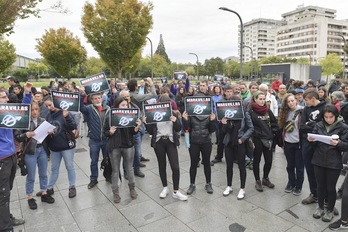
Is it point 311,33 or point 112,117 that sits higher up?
point 311,33

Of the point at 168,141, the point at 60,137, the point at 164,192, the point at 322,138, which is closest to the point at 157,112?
the point at 168,141

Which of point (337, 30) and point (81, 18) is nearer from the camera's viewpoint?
point (81, 18)

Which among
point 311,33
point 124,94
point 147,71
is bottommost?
point 124,94

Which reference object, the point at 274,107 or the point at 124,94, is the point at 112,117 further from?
the point at 274,107

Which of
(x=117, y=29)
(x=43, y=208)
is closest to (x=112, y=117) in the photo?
(x=43, y=208)

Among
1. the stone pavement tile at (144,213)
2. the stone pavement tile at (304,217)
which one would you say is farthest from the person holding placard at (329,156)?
the stone pavement tile at (144,213)

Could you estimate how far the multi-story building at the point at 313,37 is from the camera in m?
100

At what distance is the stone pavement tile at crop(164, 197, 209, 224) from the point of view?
4.14 m

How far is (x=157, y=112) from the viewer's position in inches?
181

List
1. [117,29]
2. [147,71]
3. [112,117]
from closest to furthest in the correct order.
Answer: [112,117] → [117,29] → [147,71]

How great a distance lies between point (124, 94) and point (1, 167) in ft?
8.12

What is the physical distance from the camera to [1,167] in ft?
11.3

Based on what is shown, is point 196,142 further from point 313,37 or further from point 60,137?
point 313,37

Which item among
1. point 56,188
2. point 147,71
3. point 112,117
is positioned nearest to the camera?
point 112,117
